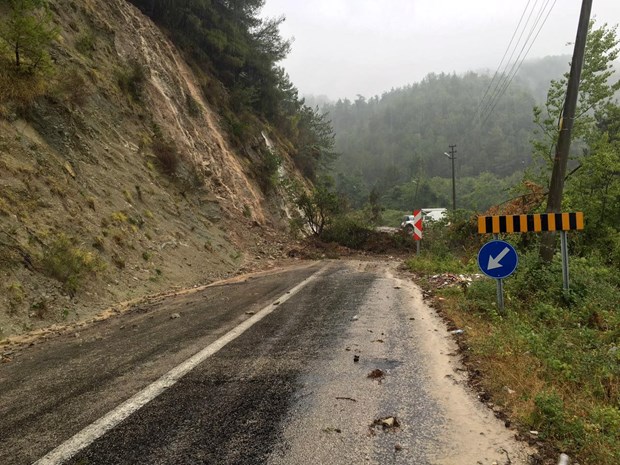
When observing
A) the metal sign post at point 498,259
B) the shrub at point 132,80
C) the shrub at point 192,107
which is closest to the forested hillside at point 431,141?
the shrub at point 192,107

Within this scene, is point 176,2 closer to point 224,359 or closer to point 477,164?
point 224,359

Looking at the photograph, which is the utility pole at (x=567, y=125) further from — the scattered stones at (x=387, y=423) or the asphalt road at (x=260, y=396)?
the scattered stones at (x=387, y=423)

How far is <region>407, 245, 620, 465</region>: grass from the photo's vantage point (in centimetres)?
308

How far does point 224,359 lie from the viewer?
468cm

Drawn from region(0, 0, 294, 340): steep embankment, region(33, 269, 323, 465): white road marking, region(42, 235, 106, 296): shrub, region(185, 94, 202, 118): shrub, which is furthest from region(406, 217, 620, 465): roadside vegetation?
region(185, 94, 202, 118): shrub

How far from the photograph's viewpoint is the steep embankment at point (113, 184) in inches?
312

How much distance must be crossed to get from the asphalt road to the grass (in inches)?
14.0

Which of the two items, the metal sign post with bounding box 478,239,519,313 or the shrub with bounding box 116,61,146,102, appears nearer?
the metal sign post with bounding box 478,239,519,313

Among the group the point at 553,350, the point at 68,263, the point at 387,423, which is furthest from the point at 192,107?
the point at 387,423

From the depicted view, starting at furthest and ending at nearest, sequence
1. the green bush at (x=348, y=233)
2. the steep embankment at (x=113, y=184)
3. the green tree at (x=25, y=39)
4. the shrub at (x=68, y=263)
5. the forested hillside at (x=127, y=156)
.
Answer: the green bush at (x=348, y=233) → the green tree at (x=25, y=39) → the forested hillside at (x=127, y=156) → the steep embankment at (x=113, y=184) → the shrub at (x=68, y=263)

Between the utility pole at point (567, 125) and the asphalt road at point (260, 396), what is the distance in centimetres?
374

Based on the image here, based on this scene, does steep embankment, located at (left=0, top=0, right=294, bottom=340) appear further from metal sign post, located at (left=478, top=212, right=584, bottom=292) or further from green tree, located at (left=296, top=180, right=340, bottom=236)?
metal sign post, located at (left=478, top=212, right=584, bottom=292)

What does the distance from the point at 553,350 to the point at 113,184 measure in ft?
38.2

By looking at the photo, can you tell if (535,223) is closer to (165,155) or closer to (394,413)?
(394,413)
